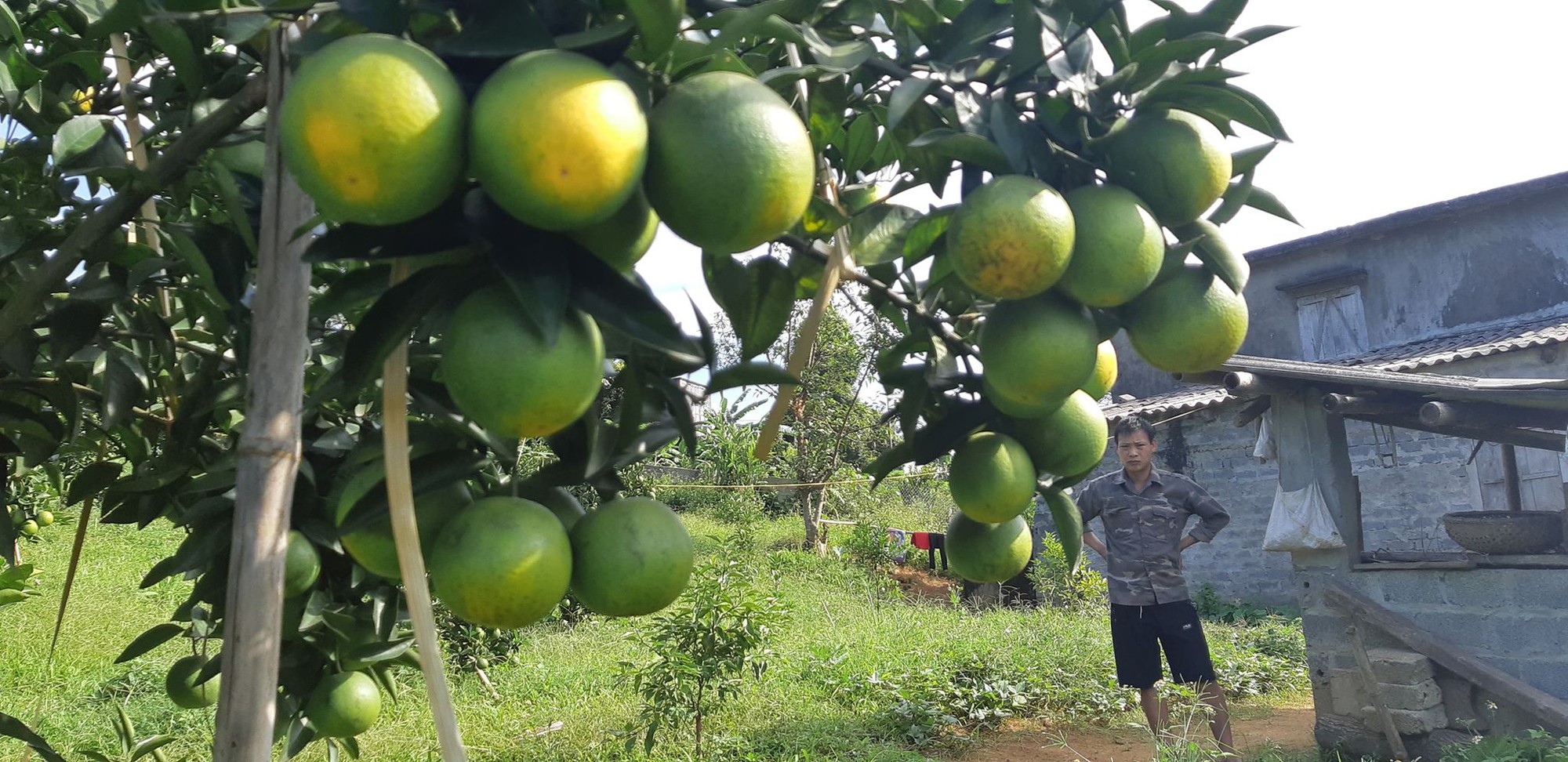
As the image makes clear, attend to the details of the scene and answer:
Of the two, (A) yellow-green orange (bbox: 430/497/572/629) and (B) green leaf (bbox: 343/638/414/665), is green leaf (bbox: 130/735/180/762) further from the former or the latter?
(A) yellow-green orange (bbox: 430/497/572/629)

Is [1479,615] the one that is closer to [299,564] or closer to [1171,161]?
[1171,161]

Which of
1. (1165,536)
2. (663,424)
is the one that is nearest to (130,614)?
(1165,536)

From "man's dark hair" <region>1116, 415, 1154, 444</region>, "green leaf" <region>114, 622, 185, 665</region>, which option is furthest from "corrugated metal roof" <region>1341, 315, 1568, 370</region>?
"green leaf" <region>114, 622, 185, 665</region>

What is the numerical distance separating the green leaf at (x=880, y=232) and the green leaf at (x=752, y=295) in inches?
2.5

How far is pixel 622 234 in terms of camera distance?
Answer: 0.68m

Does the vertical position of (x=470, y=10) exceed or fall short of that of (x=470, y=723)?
it exceeds it

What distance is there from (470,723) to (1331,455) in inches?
183

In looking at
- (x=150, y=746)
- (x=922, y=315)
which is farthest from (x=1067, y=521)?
(x=150, y=746)

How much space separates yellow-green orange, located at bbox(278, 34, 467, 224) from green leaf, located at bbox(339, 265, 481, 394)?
0.06 metres

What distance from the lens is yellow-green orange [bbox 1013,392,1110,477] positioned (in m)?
1.04

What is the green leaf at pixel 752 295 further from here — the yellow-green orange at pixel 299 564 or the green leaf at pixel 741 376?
the yellow-green orange at pixel 299 564

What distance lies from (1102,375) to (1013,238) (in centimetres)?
35

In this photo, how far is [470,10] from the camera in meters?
0.64

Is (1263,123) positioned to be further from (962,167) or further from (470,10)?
(470,10)
